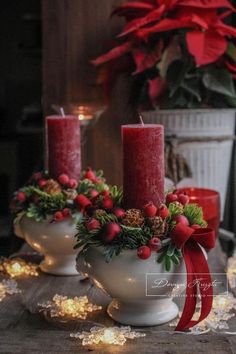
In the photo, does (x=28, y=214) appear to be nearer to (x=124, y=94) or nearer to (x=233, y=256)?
(x=233, y=256)

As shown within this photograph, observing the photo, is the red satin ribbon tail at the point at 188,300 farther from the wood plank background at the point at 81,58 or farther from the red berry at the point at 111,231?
the wood plank background at the point at 81,58

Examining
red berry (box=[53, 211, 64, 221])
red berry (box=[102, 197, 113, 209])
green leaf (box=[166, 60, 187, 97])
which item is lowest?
red berry (box=[53, 211, 64, 221])

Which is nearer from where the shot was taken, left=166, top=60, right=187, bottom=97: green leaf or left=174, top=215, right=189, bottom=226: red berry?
left=174, top=215, right=189, bottom=226: red berry

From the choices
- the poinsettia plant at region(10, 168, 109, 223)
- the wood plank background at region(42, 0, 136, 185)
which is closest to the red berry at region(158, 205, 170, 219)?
the poinsettia plant at region(10, 168, 109, 223)

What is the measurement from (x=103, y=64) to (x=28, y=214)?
104 centimetres

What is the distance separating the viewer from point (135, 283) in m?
1.03

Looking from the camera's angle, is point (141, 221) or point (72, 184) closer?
point (141, 221)

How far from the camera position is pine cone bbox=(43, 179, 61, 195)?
1.34 m

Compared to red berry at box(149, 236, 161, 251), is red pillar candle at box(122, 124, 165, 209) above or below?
above

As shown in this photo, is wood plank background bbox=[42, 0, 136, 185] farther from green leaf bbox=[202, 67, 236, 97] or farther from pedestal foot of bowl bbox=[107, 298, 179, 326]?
pedestal foot of bowl bbox=[107, 298, 179, 326]

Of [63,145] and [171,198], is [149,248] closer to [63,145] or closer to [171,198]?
[171,198]

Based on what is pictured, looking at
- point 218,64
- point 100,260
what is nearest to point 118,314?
point 100,260

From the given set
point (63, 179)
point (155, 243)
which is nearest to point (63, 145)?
point (63, 179)

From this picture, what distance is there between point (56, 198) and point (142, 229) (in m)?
0.34
